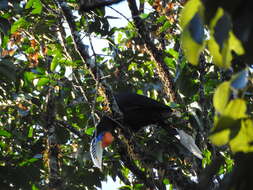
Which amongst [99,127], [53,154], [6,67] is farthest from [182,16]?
[6,67]

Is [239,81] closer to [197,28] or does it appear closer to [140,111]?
[197,28]

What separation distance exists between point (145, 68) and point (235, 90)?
3.92 metres

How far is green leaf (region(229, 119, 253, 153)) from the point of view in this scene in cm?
86

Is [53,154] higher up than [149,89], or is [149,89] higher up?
[149,89]

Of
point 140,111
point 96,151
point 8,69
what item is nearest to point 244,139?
point 96,151

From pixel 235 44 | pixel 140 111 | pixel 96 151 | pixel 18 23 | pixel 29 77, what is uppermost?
pixel 18 23

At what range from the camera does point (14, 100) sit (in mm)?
4145

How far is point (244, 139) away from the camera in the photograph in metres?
0.89

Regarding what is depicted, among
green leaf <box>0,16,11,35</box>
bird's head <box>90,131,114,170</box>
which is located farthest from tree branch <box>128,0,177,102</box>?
green leaf <box>0,16,11,35</box>

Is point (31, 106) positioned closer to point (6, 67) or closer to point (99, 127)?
point (6, 67)

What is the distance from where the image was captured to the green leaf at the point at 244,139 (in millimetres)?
864

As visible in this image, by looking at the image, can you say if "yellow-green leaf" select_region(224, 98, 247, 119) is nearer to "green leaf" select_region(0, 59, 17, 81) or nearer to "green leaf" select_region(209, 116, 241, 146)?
"green leaf" select_region(209, 116, 241, 146)

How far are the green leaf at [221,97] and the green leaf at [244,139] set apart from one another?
0.07m

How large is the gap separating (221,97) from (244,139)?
4.5 inches
